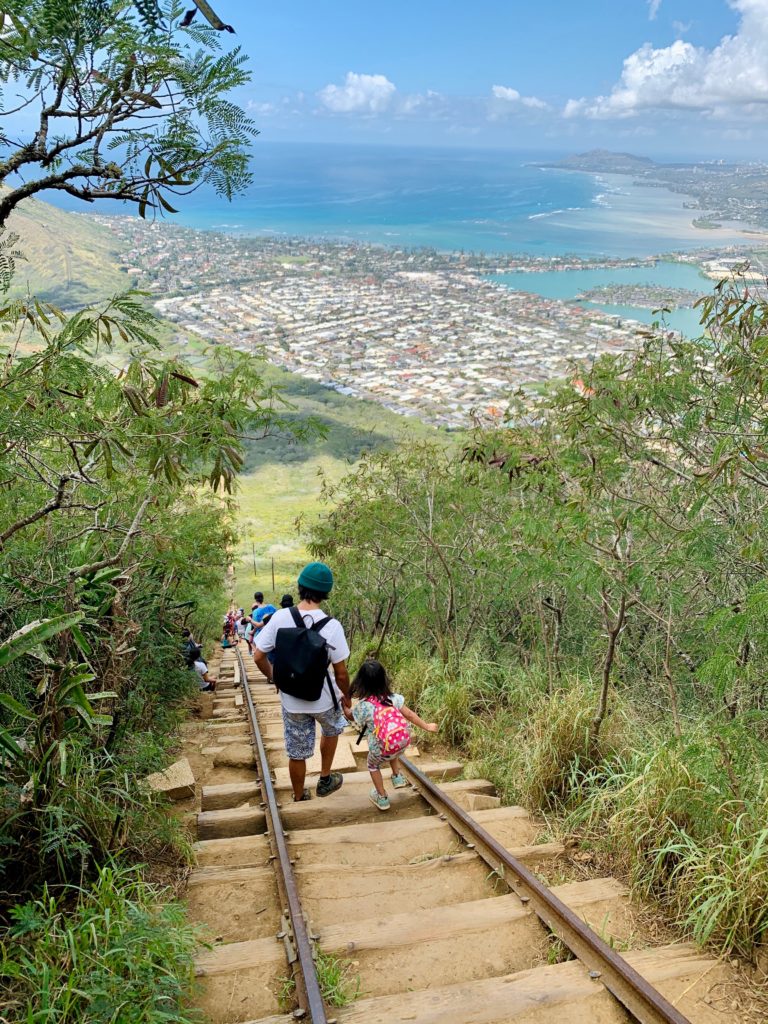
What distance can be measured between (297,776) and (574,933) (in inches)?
89.4

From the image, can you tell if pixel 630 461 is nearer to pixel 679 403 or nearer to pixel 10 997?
pixel 679 403

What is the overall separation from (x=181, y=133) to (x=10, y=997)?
3502mm

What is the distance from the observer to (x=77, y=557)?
449 cm

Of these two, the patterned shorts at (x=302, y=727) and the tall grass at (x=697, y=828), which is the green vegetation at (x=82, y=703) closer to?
the patterned shorts at (x=302, y=727)

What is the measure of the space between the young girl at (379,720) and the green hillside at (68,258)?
1400 cm

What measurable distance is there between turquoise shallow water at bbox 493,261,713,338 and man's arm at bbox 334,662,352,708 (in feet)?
103

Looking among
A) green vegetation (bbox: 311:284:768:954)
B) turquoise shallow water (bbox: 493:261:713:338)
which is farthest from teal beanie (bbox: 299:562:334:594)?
turquoise shallow water (bbox: 493:261:713:338)

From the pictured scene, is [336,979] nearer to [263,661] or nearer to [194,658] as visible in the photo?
[263,661]

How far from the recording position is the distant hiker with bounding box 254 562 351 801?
448cm

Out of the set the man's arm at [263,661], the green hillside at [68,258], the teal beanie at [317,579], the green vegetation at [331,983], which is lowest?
the green vegetation at [331,983]

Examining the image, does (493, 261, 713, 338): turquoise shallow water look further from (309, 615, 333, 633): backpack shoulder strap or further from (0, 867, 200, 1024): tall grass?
(0, 867, 200, 1024): tall grass

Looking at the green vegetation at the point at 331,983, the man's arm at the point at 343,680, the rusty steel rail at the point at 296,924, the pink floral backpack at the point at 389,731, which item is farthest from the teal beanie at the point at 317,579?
the green vegetation at the point at 331,983

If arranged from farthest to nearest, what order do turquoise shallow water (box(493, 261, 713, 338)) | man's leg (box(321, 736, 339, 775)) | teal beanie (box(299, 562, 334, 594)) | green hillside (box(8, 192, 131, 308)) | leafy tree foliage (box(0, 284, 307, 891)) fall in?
turquoise shallow water (box(493, 261, 713, 338)) → green hillside (box(8, 192, 131, 308)) → man's leg (box(321, 736, 339, 775)) → teal beanie (box(299, 562, 334, 594)) → leafy tree foliage (box(0, 284, 307, 891))

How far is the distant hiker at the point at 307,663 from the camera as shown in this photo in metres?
4.48
